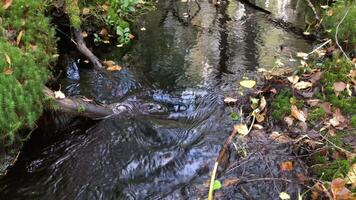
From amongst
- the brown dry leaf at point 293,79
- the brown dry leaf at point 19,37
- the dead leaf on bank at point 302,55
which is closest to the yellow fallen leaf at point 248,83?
the brown dry leaf at point 293,79

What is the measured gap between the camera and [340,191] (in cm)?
302

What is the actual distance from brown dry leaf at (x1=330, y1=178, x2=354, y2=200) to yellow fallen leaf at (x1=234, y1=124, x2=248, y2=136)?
1.30m

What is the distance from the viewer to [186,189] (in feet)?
11.8

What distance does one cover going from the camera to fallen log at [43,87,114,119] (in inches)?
167

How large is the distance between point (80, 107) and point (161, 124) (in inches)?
38.0

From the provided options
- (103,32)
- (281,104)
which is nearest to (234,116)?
(281,104)

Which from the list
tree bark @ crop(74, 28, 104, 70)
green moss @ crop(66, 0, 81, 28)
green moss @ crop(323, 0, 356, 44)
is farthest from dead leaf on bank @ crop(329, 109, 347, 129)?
green moss @ crop(66, 0, 81, 28)

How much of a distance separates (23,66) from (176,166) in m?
1.92

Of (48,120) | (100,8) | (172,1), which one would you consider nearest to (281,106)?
(48,120)

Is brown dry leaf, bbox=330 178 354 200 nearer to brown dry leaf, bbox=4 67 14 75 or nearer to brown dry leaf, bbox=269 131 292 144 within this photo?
brown dry leaf, bbox=269 131 292 144

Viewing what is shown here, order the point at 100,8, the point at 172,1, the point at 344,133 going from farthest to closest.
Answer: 1. the point at 172,1
2. the point at 100,8
3. the point at 344,133

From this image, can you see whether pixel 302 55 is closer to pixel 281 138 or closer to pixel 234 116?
pixel 234 116

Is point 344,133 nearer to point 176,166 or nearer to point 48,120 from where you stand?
point 176,166

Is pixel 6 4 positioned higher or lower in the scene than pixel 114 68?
higher
